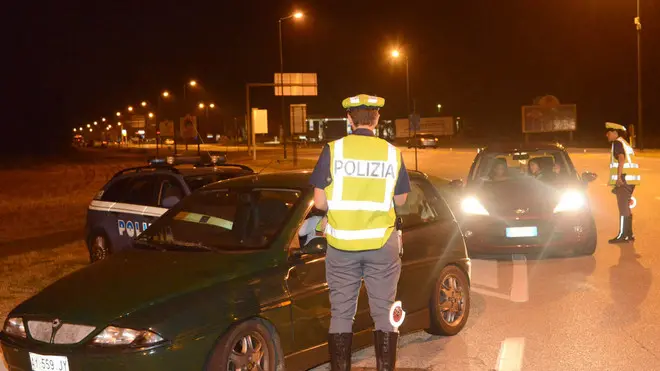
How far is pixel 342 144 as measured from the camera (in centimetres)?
468

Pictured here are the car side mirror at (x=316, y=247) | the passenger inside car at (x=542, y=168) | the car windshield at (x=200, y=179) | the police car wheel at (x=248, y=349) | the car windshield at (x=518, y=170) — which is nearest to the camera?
the police car wheel at (x=248, y=349)

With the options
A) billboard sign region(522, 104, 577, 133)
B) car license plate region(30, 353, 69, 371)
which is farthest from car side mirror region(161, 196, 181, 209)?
billboard sign region(522, 104, 577, 133)

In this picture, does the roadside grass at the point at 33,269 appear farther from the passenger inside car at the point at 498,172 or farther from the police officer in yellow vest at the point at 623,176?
the police officer in yellow vest at the point at 623,176

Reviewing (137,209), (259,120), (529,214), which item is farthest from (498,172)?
(259,120)

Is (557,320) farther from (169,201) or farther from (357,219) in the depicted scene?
(169,201)

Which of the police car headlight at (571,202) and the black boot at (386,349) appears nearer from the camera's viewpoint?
the black boot at (386,349)

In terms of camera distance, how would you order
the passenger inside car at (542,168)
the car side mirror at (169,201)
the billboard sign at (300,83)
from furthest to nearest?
the billboard sign at (300,83)
the passenger inside car at (542,168)
the car side mirror at (169,201)

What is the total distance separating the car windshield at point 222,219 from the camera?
5.81 m

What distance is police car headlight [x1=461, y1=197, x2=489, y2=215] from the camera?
414 inches

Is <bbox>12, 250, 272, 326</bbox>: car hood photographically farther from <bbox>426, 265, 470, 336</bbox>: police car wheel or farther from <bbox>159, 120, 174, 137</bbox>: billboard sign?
<bbox>159, 120, 174, 137</bbox>: billboard sign

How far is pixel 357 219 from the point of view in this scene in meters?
4.69

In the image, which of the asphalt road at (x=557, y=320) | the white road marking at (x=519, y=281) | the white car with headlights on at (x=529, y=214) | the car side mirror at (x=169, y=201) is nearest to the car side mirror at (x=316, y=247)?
the asphalt road at (x=557, y=320)

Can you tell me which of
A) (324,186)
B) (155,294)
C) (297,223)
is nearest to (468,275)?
(297,223)

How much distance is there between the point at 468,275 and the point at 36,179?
112 ft
